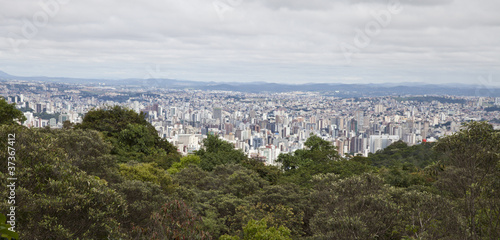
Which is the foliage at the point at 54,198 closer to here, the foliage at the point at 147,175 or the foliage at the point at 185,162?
the foliage at the point at 147,175

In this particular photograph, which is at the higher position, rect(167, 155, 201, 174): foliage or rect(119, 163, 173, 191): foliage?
rect(119, 163, 173, 191): foliage

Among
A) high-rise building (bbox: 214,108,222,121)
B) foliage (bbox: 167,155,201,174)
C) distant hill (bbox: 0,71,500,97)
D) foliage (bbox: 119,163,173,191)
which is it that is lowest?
high-rise building (bbox: 214,108,222,121)

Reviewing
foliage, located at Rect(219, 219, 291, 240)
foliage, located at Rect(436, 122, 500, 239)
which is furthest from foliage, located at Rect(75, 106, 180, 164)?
foliage, located at Rect(436, 122, 500, 239)

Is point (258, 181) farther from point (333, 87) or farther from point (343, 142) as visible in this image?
point (333, 87)

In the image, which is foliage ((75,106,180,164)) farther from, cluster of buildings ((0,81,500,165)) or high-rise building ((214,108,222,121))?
high-rise building ((214,108,222,121))

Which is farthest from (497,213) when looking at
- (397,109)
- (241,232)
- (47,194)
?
(397,109)

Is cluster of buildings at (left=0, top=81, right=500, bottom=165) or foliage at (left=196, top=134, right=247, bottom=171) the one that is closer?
foliage at (left=196, top=134, right=247, bottom=171)

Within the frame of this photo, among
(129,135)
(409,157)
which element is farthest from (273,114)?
(129,135)

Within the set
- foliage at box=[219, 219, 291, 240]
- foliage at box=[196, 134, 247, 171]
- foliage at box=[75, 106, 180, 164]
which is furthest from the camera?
foliage at box=[75, 106, 180, 164]
